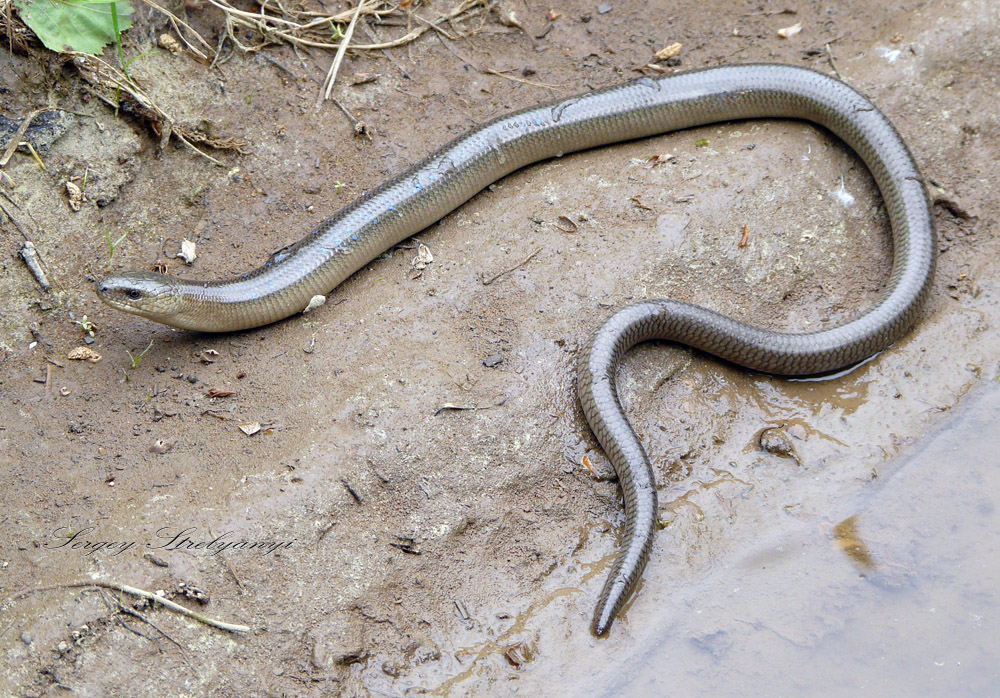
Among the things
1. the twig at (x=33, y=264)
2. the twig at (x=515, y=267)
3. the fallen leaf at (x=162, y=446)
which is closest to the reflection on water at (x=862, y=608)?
the twig at (x=515, y=267)

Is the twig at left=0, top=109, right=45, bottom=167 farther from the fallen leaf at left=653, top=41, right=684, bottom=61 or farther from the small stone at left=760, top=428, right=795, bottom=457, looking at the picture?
the small stone at left=760, top=428, right=795, bottom=457

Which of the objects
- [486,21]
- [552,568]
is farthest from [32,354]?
[486,21]

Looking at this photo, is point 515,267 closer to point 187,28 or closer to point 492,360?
point 492,360

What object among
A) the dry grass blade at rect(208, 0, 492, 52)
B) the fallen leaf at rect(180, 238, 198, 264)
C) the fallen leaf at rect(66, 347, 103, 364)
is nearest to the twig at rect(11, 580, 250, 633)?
the fallen leaf at rect(66, 347, 103, 364)

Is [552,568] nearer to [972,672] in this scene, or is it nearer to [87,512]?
[972,672]

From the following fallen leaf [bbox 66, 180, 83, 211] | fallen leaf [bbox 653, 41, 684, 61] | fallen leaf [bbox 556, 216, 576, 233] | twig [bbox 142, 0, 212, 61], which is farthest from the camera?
fallen leaf [bbox 653, 41, 684, 61]

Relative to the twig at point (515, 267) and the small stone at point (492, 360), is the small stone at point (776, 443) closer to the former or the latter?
the small stone at point (492, 360)
